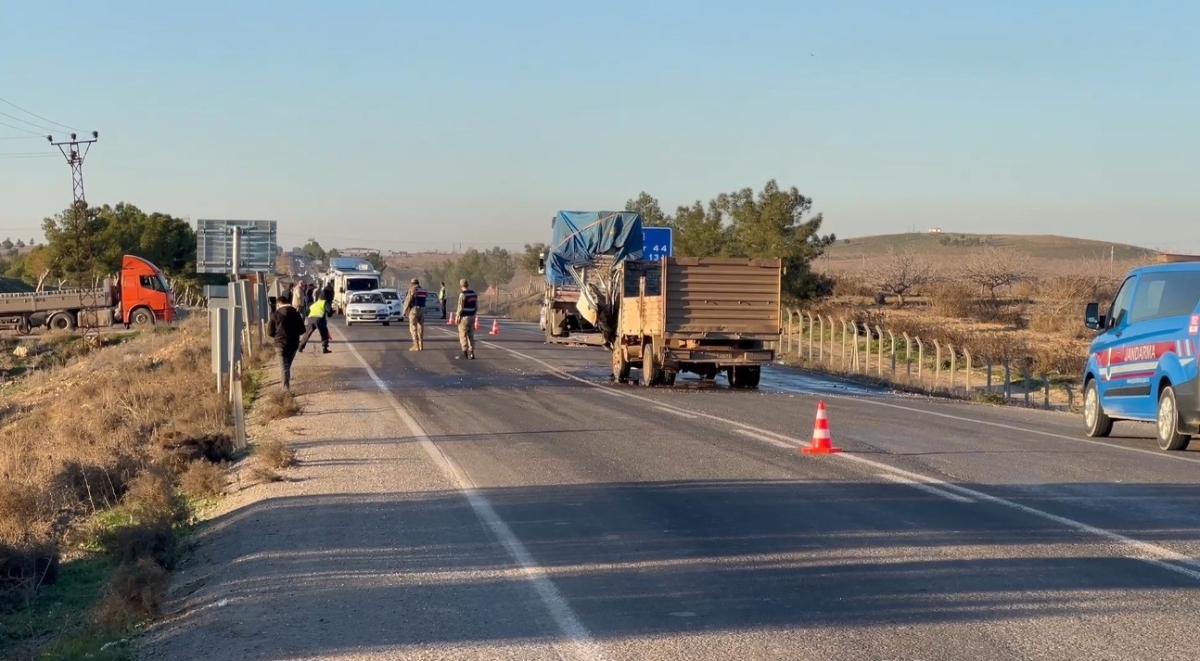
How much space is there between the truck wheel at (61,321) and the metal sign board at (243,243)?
2786cm

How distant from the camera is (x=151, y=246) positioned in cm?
8381

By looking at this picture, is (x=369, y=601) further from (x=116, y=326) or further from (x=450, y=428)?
(x=116, y=326)

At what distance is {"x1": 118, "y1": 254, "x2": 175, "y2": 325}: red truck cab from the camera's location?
59438 mm

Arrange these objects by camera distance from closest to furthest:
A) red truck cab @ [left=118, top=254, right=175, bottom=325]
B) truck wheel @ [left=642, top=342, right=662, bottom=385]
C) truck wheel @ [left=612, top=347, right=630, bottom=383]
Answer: truck wheel @ [left=642, top=342, right=662, bottom=385]
truck wheel @ [left=612, top=347, right=630, bottom=383]
red truck cab @ [left=118, top=254, right=175, bottom=325]

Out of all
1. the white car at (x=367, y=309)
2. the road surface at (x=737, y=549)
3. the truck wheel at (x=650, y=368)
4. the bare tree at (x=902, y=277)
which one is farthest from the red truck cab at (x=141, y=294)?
the road surface at (x=737, y=549)

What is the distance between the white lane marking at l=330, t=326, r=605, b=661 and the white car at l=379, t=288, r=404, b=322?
36.8m

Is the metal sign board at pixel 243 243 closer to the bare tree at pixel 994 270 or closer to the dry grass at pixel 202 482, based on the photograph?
the dry grass at pixel 202 482

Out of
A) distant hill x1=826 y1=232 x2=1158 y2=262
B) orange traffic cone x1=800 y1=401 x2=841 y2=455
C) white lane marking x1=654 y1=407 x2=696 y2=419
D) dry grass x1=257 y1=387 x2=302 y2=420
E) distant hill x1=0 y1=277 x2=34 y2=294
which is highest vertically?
distant hill x1=826 y1=232 x2=1158 y2=262

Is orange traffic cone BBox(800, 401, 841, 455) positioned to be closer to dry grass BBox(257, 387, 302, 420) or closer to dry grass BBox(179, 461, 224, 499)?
dry grass BBox(179, 461, 224, 499)

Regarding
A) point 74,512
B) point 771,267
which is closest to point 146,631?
point 74,512

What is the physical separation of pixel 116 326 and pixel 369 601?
5700 centimetres

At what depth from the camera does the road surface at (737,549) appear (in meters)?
6.30

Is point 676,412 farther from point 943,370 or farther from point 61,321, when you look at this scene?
Answer: point 61,321

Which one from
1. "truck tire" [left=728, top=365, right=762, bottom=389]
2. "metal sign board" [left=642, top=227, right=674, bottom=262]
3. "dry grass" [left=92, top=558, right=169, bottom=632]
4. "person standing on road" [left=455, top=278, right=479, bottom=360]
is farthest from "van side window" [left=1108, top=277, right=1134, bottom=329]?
"metal sign board" [left=642, top=227, right=674, bottom=262]
